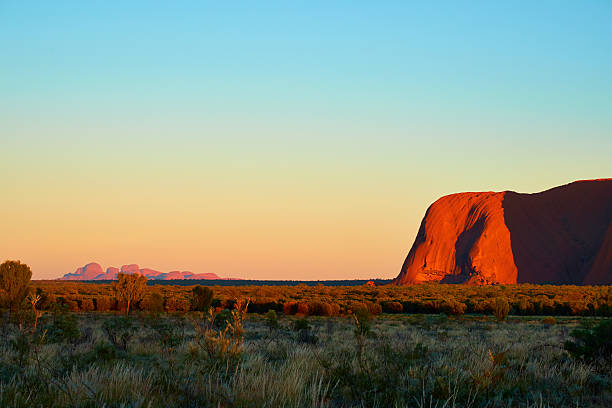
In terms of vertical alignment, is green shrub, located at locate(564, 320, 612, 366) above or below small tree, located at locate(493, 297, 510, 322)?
above

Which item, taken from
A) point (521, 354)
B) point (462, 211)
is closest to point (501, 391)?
point (521, 354)

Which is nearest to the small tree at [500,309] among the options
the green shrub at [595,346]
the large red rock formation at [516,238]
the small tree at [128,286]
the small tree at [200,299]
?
the small tree at [200,299]

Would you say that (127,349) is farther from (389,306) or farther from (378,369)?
(389,306)

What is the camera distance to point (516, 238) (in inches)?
3984

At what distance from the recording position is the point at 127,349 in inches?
496

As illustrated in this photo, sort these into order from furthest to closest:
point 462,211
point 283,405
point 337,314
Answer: point 462,211 → point 337,314 → point 283,405

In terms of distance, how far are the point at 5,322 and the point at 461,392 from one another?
2215cm

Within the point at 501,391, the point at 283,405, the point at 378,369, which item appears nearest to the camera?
the point at 283,405

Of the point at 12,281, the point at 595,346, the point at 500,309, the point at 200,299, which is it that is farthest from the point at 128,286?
the point at 595,346

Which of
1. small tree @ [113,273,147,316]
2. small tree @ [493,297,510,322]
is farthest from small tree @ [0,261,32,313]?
small tree @ [493,297,510,322]

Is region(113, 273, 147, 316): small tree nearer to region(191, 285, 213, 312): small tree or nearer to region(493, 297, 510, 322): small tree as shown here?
region(191, 285, 213, 312): small tree

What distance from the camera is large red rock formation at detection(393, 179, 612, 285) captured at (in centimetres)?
9588

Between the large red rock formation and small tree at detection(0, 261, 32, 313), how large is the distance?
7936 centimetres

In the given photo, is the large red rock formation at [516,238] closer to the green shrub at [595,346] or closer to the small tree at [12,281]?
the small tree at [12,281]
